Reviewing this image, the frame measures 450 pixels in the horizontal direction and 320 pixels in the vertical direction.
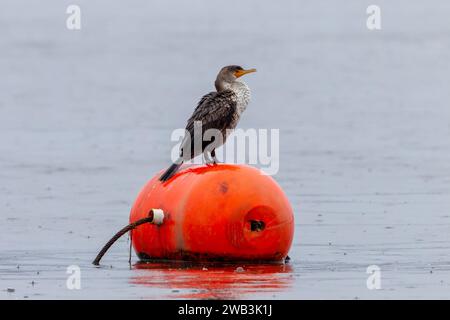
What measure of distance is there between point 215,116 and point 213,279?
2.25 m

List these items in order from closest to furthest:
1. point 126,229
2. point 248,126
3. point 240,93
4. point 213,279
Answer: point 213,279 < point 126,229 < point 240,93 < point 248,126

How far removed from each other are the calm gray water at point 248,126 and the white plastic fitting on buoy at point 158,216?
1.45ft

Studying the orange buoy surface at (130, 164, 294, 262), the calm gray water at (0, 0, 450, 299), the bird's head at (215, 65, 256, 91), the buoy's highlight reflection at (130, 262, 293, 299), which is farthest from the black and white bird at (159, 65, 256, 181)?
the calm gray water at (0, 0, 450, 299)

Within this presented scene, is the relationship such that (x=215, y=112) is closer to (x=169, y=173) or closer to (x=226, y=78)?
(x=226, y=78)

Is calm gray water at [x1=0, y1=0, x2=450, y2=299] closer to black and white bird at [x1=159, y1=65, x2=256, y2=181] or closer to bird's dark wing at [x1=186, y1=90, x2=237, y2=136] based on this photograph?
black and white bird at [x1=159, y1=65, x2=256, y2=181]

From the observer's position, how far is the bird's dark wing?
52.4 feet

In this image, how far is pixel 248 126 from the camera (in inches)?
1224

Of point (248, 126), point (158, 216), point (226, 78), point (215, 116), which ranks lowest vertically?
point (248, 126)

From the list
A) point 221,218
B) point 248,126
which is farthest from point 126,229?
point 248,126

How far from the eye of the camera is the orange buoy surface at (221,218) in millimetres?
15031

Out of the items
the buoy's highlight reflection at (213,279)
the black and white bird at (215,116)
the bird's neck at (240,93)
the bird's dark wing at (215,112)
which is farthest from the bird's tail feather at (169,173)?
the bird's neck at (240,93)

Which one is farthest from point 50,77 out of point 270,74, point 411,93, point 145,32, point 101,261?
point 101,261

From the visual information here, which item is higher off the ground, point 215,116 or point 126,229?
point 215,116

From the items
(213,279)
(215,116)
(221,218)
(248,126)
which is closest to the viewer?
(213,279)
